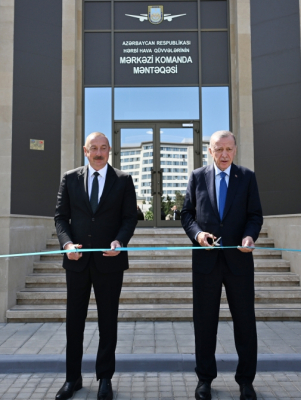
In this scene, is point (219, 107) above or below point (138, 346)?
above

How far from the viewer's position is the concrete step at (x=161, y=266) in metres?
7.14

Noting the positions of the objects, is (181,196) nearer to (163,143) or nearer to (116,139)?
(163,143)

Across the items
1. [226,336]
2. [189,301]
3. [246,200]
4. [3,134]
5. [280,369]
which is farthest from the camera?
[3,134]

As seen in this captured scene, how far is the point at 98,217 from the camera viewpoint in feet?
11.3

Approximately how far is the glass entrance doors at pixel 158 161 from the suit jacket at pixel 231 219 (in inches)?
279

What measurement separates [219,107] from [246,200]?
779cm

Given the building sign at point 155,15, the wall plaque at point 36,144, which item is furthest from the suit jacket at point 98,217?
the building sign at point 155,15

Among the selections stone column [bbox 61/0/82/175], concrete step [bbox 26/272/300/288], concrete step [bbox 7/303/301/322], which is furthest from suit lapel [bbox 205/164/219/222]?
stone column [bbox 61/0/82/175]

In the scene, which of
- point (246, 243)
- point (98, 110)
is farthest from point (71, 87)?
point (246, 243)

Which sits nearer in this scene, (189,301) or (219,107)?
(189,301)

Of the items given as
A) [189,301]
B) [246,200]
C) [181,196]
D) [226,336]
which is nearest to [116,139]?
[181,196]

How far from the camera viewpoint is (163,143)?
10867mm

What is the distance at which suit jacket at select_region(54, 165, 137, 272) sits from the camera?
11.2ft

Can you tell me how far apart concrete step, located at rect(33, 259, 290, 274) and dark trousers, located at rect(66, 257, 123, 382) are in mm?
3703
